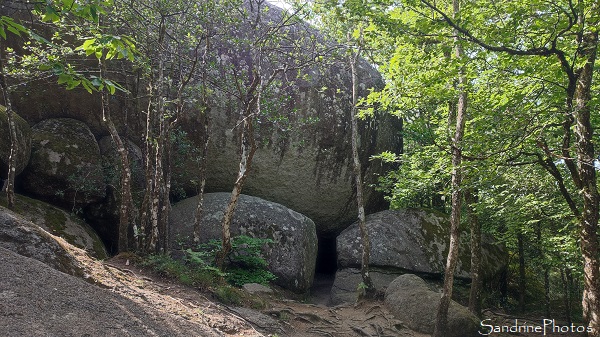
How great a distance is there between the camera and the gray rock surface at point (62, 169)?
37.0 feet

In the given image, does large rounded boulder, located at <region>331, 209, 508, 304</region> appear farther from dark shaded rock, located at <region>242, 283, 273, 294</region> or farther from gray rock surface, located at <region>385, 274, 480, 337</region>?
dark shaded rock, located at <region>242, 283, 273, 294</region>

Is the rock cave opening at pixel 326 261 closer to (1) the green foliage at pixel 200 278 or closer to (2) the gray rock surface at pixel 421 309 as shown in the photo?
(2) the gray rock surface at pixel 421 309

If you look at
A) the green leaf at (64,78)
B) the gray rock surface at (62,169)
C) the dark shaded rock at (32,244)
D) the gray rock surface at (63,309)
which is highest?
the green leaf at (64,78)

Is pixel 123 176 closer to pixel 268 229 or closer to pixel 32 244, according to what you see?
pixel 32 244

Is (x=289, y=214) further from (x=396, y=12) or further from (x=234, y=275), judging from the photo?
(x=396, y=12)

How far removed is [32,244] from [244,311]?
13.7 ft

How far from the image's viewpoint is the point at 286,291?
41.6ft

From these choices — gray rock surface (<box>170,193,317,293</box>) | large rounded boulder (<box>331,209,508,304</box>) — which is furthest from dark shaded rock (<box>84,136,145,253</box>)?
large rounded boulder (<box>331,209,508,304</box>)

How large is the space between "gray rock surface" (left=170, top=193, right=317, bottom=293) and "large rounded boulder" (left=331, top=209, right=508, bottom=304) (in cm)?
160

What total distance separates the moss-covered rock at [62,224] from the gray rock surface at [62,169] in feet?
1.91

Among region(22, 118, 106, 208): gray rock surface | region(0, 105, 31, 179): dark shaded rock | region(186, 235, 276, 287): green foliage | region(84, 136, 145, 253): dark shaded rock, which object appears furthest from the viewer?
region(84, 136, 145, 253): dark shaded rock

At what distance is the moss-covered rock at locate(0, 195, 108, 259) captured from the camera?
32.9 feet

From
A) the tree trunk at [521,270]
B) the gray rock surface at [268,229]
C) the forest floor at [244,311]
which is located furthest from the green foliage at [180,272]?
the tree trunk at [521,270]

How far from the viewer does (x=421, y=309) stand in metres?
10.9
